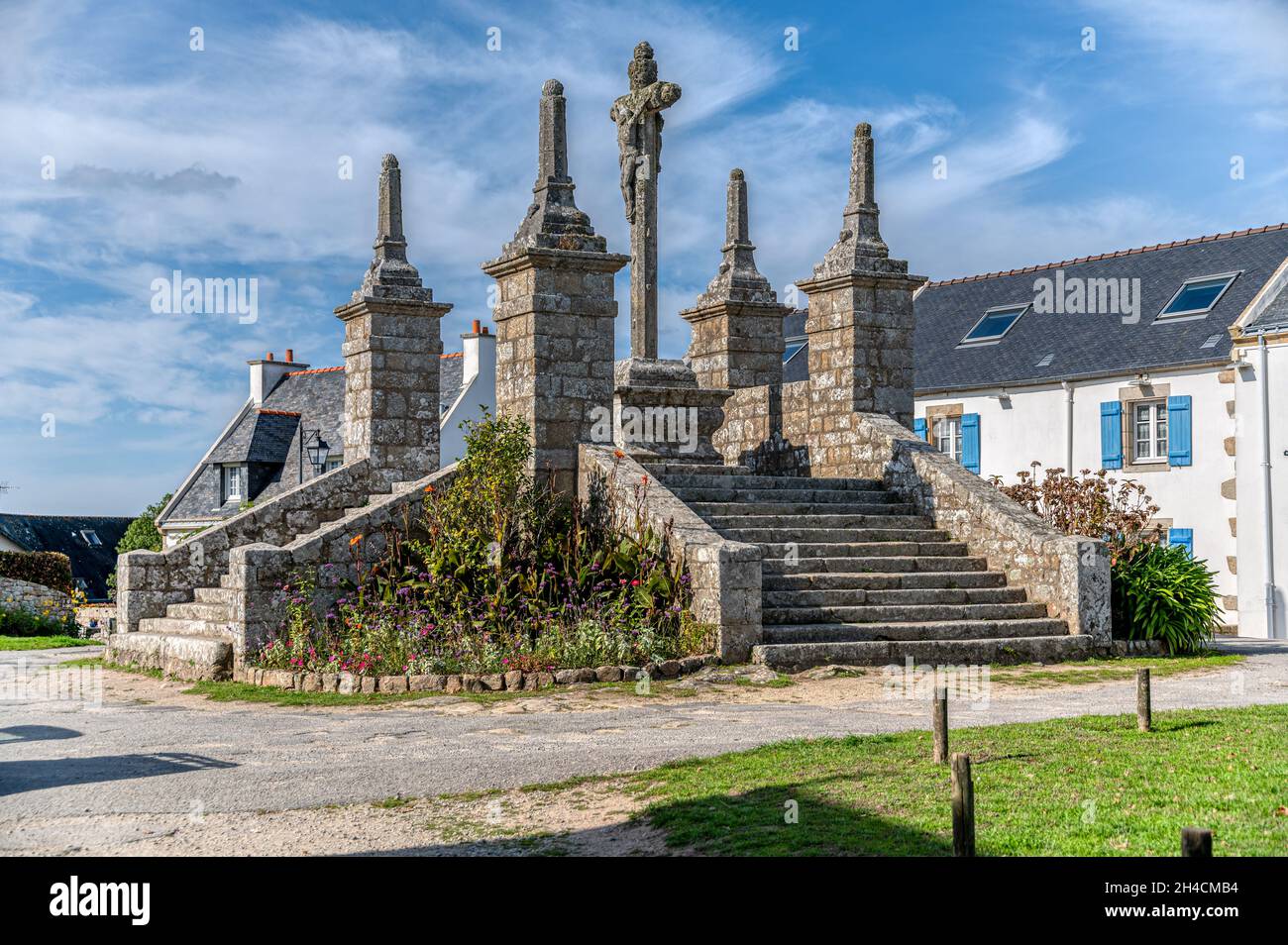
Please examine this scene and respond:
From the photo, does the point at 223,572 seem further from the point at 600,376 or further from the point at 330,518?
the point at 600,376

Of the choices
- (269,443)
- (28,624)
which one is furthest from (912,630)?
(269,443)

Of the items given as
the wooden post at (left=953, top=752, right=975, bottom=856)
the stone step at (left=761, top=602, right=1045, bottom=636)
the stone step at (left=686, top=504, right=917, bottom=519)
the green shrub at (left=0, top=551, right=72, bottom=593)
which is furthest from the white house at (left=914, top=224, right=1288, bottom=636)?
the wooden post at (left=953, top=752, right=975, bottom=856)

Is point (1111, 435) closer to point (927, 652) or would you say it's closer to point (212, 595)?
point (927, 652)

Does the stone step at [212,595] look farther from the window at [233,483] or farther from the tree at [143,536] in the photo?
the tree at [143,536]

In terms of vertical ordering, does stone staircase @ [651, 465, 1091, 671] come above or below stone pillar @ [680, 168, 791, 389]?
below

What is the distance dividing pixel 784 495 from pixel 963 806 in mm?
10304

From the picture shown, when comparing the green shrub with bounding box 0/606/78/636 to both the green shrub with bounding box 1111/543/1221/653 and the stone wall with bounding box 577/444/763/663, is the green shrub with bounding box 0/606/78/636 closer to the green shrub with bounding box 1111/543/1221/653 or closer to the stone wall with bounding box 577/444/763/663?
the stone wall with bounding box 577/444/763/663

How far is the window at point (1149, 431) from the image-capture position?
24.0 m

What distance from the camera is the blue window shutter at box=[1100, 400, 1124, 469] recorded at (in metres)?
24.3

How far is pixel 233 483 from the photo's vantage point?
3516 centimetres

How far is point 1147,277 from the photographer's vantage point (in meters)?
26.3

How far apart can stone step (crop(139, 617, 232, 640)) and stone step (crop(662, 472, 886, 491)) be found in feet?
15.5
